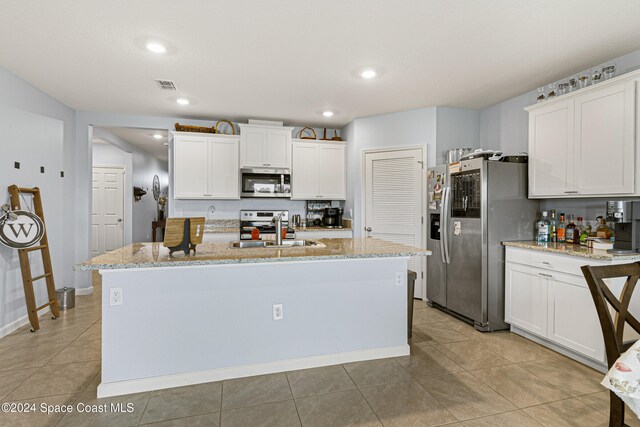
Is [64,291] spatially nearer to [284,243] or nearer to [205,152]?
[205,152]

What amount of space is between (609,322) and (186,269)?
237 centimetres

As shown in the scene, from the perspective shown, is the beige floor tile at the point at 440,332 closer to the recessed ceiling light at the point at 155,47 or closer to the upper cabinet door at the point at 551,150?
the upper cabinet door at the point at 551,150

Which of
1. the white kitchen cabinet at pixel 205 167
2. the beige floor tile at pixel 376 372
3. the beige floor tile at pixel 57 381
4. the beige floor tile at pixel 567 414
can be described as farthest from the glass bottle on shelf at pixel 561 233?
the beige floor tile at pixel 57 381

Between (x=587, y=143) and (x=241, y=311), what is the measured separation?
3.20 metres

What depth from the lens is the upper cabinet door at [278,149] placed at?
492cm

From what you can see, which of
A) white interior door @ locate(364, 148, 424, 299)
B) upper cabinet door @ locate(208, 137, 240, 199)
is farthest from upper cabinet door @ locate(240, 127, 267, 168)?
white interior door @ locate(364, 148, 424, 299)

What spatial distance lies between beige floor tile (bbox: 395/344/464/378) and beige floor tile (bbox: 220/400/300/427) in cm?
97

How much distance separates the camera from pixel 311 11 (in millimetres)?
2229

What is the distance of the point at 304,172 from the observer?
16.9 feet

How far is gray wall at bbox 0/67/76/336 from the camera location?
3.23m

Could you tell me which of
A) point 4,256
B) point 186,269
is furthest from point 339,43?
point 4,256

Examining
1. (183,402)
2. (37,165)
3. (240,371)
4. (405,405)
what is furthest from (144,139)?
(405,405)

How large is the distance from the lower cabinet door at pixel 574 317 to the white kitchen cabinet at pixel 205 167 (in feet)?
13.0

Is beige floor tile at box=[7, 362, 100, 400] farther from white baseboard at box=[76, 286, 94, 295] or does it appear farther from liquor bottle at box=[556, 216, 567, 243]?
liquor bottle at box=[556, 216, 567, 243]
